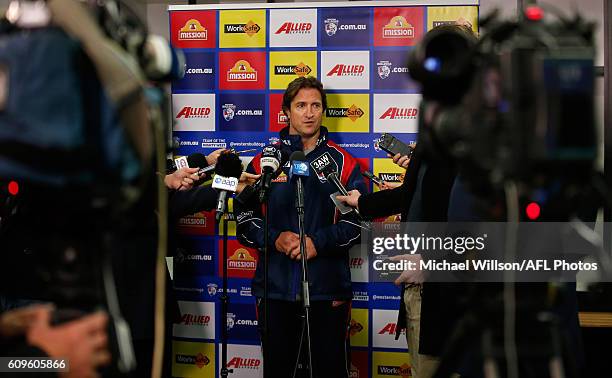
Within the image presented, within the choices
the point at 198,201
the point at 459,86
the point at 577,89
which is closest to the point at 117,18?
the point at 459,86

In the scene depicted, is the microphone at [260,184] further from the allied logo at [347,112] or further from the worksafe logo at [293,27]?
the worksafe logo at [293,27]

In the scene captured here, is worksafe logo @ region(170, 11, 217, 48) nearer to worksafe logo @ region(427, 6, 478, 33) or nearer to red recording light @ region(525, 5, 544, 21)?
worksafe logo @ region(427, 6, 478, 33)

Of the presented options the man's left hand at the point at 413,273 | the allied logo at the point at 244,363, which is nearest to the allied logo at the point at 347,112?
the man's left hand at the point at 413,273

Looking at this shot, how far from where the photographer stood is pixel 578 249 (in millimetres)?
1769

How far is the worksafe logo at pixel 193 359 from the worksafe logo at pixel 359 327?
842mm

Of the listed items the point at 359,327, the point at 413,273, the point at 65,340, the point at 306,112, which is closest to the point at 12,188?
the point at 65,340

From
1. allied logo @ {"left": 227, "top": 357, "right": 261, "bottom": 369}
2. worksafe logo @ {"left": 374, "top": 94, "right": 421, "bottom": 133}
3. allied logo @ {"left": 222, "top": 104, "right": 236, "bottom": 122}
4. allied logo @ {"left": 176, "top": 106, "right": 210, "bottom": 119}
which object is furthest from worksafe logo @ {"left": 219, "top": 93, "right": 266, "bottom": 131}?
allied logo @ {"left": 227, "top": 357, "right": 261, "bottom": 369}

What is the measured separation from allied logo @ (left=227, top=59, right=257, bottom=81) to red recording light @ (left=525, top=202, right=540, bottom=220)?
2.58m

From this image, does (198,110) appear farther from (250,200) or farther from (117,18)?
(117,18)

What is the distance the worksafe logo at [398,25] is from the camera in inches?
144

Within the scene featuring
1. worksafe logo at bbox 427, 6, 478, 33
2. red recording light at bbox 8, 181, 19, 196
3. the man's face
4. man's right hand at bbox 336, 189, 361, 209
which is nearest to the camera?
red recording light at bbox 8, 181, 19, 196

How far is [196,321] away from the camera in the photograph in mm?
3844

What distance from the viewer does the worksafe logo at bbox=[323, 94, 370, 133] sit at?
3705 mm

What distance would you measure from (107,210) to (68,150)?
14 cm
